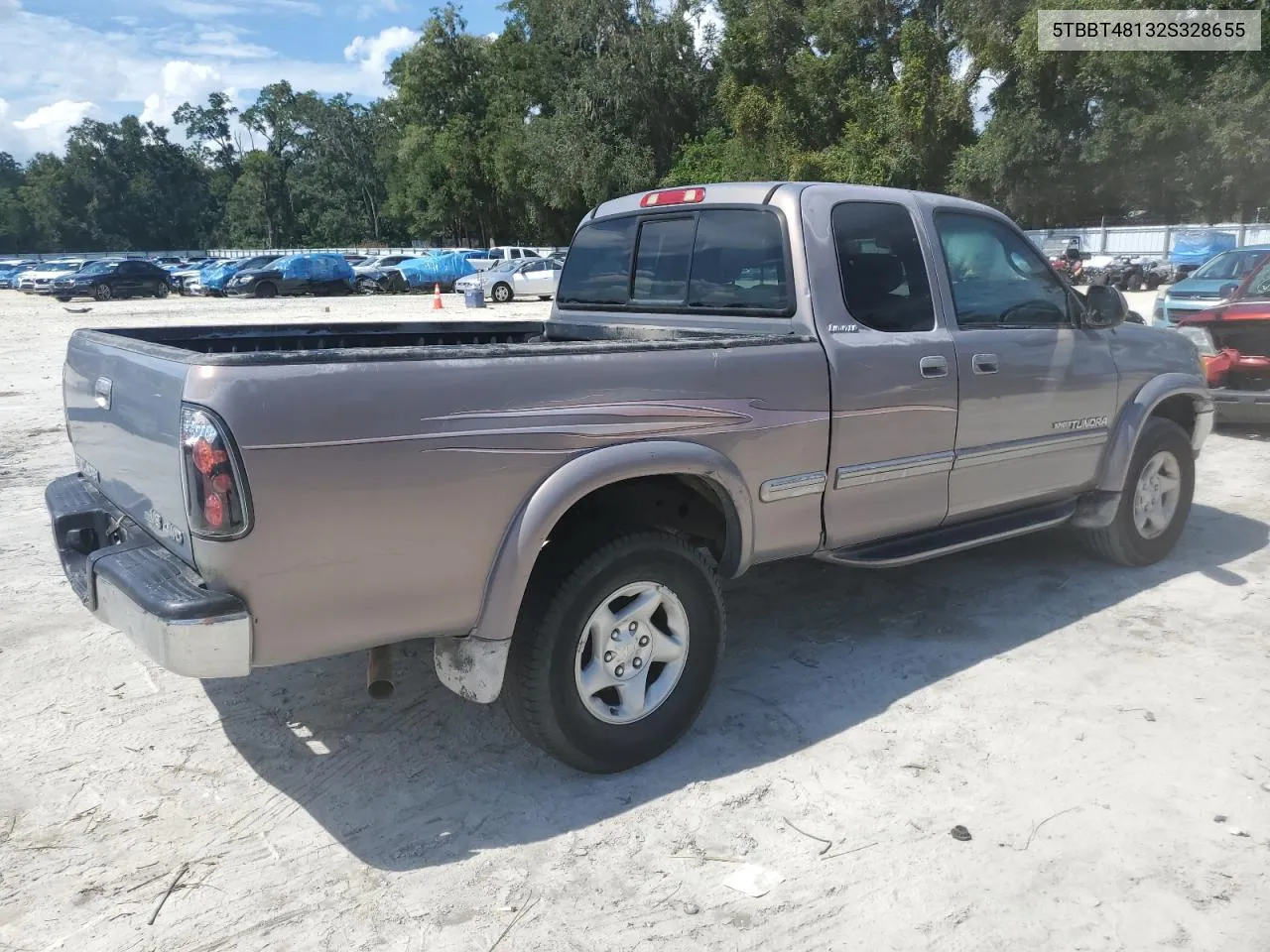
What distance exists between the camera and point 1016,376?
15.1 feet

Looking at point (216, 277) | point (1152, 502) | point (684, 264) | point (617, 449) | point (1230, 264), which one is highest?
point (684, 264)

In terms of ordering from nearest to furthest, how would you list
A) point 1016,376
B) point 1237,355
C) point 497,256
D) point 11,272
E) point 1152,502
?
point 1016,376 → point 1152,502 → point 1237,355 → point 497,256 → point 11,272

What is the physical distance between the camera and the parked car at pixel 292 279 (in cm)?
3538

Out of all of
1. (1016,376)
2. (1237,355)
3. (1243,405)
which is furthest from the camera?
(1237,355)

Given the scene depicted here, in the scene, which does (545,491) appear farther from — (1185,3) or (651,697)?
(1185,3)

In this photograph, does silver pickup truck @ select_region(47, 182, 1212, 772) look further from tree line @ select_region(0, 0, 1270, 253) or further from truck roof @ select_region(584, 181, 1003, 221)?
tree line @ select_region(0, 0, 1270, 253)

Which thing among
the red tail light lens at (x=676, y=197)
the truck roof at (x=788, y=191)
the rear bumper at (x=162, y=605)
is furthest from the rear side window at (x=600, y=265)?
the rear bumper at (x=162, y=605)

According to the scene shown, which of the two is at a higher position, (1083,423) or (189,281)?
(189,281)

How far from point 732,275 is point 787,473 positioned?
42.2 inches

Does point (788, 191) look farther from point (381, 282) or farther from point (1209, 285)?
point (381, 282)

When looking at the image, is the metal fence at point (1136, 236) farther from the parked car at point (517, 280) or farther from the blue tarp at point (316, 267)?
the blue tarp at point (316, 267)

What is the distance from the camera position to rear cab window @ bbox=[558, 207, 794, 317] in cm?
418

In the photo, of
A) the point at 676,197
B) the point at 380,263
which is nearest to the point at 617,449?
the point at 676,197

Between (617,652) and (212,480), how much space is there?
1437 millimetres
